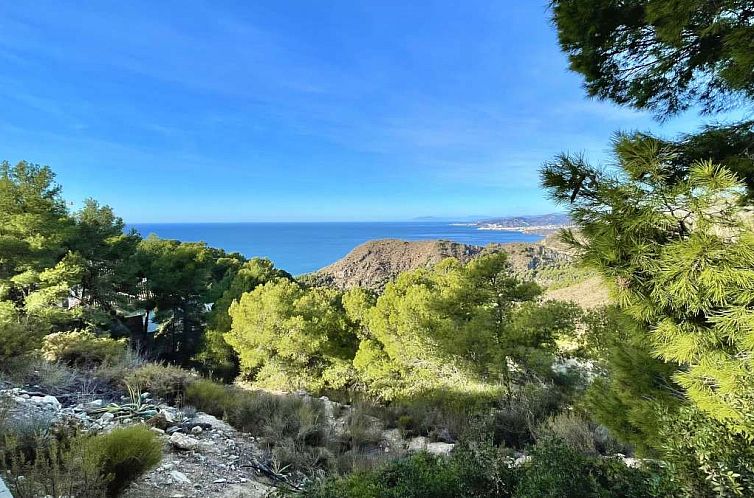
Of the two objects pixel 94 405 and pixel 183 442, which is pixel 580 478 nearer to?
pixel 183 442

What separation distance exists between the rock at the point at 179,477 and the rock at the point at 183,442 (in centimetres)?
49

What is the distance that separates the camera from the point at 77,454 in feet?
A: 6.33

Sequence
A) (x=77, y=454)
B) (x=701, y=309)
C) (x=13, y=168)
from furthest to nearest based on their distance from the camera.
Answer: (x=13, y=168), (x=77, y=454), (x=701, y=309)

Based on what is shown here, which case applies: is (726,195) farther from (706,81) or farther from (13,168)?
(13,168)

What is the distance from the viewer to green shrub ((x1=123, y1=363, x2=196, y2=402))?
4.42 metres

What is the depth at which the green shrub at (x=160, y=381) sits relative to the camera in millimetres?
Result: 4418

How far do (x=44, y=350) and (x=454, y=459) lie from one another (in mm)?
6729

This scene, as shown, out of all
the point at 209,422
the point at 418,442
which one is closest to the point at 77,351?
the point at 209,422

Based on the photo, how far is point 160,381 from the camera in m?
4.57

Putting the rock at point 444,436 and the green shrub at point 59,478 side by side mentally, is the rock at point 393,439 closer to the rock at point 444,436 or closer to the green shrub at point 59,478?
the rock at point 444,436

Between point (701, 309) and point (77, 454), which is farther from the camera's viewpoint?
point (77, 454)

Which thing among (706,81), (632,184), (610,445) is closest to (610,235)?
(632,184)

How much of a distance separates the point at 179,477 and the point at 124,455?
610 mm

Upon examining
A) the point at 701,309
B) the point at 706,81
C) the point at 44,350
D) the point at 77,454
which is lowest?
the point at 44,350
